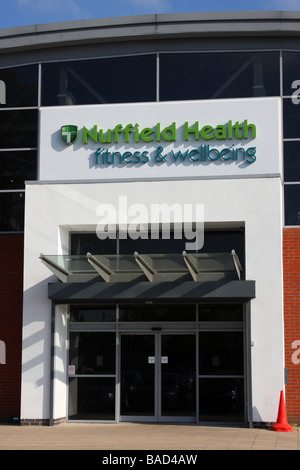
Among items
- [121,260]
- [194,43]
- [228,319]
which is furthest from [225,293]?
[194,43]

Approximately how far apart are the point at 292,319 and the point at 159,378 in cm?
344

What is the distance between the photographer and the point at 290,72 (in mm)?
19531

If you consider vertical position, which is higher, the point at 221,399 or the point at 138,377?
the point at 138,377

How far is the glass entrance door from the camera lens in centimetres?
1805

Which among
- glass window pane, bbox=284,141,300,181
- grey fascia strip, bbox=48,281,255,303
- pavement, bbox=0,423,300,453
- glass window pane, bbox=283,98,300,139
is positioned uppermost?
glass window pane, bbox=283,98,300,139

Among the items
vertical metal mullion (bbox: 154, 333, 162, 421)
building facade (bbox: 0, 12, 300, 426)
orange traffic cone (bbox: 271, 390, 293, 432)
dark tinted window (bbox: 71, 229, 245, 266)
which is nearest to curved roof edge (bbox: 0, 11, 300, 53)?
building facade (bbox: 0, 12, 300, 426)

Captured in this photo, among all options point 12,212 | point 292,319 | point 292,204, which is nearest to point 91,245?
point 12,212

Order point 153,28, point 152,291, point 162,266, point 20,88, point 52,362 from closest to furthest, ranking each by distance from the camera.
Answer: point 162,266 < point 152,291 < point 52,362 < point 153,28 < point 20,88

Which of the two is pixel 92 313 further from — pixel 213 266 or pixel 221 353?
pixel 213 266

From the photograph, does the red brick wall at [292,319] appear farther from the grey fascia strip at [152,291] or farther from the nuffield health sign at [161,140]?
the nuffield health sign at [161,140]

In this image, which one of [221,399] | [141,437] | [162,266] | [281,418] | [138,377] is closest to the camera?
[141,437]

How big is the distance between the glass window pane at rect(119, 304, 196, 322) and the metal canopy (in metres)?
1.09

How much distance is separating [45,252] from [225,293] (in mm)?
4366

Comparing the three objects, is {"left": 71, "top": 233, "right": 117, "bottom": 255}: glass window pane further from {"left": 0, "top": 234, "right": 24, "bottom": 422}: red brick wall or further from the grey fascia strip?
{"left": 0, "top": 234, "right": 24, "bottom": 422}: red brick wall
